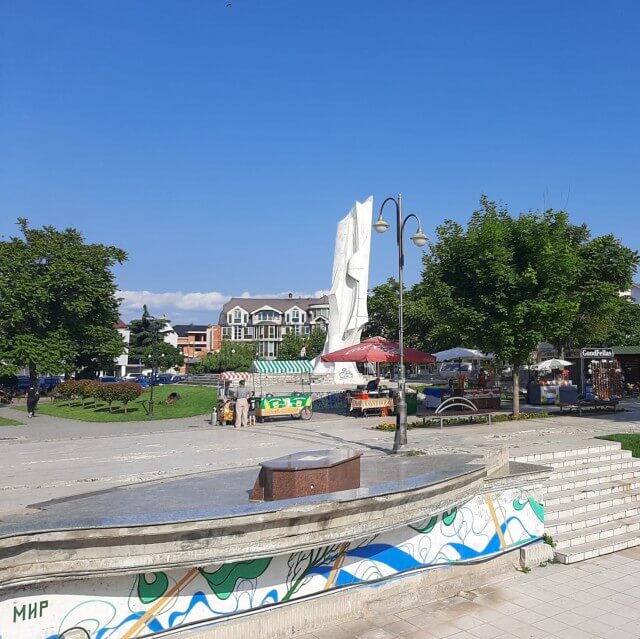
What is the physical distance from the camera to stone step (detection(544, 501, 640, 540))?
950 centimetres

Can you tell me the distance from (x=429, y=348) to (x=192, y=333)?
7407 cm

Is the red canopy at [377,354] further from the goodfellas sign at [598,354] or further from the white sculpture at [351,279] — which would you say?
the white sculpture at [351,279]

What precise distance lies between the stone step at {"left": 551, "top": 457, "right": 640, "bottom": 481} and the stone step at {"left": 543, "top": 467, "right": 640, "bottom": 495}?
0.05 meters

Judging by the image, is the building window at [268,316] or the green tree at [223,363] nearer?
the green tree at [223,363]

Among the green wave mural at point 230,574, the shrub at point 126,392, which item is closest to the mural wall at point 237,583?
the green wave mural at point 230,574

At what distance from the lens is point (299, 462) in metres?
6.58

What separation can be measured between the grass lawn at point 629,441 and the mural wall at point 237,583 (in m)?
6.09

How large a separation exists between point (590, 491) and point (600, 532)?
1.05m

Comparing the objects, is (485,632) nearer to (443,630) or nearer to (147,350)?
(443,630)

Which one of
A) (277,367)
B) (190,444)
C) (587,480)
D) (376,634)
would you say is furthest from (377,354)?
(376,634)

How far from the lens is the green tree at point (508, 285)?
1902cm

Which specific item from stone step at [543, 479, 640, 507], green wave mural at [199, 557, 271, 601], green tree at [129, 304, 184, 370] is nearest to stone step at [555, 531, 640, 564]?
stone step at [543, 479, 640, 507]


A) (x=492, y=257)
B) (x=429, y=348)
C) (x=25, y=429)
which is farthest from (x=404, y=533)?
(x=429, y=348)

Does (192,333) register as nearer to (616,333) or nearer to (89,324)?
(89,324)
